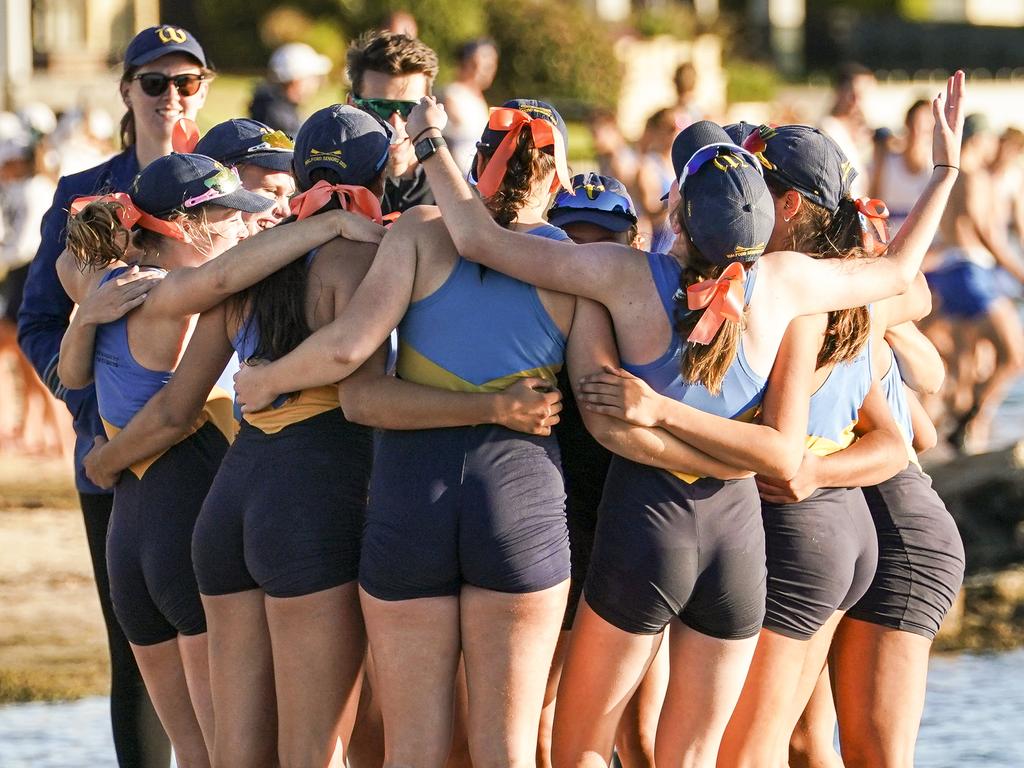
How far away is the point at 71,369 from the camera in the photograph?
425cm

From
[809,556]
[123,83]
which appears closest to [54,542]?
[123,83]

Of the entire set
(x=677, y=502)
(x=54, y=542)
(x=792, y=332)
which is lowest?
(x=54, y=542)

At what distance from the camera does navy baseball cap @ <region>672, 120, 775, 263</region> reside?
12.1 feet

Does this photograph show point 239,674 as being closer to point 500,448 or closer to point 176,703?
point 176,703

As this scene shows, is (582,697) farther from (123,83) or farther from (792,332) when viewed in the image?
(123,83)

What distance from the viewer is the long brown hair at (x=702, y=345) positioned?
3705 mm

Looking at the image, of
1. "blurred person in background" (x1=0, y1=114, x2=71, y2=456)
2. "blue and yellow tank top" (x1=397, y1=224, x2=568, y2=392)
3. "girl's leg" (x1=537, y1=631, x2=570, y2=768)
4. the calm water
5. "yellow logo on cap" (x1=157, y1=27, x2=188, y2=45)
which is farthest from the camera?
"blurred person in background" (x1=0, y1=114, x2=71, y2=456)

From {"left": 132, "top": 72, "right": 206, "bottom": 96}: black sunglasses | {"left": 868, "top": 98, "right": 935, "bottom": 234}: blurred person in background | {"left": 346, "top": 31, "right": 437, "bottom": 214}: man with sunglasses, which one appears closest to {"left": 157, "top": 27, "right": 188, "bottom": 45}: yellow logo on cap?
{"left": 132, "top": 72, "right": 206, "bottom": 96}: black sunglasses

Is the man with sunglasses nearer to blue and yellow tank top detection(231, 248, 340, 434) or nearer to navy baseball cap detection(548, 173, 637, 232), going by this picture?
navy baseball cap detection(548, 173, 637, 232)

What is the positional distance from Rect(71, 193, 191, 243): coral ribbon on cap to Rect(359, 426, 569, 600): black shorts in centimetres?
90

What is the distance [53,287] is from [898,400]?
8.45ft

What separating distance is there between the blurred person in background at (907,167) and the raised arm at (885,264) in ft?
22.1

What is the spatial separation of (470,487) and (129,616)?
1.10 metres

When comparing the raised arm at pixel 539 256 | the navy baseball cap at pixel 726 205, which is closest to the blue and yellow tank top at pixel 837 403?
the navy baseball cap at pixel 726 205
